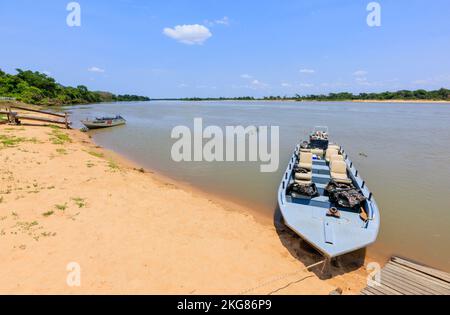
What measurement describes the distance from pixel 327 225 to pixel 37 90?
8598 cm

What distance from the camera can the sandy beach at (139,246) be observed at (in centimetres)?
528

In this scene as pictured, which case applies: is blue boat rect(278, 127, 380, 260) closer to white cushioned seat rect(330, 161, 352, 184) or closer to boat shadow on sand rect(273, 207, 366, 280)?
white cushioned seat rect(330, 161, 352, 184)

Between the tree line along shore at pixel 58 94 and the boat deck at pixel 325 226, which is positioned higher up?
the tree line along shore at pixel 58 94

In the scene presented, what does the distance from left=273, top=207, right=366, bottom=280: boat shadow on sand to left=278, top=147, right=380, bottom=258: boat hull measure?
2.18 ft

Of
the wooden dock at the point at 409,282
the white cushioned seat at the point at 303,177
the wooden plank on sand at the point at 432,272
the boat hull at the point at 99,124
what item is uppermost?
the boat hull at the point at 99,124

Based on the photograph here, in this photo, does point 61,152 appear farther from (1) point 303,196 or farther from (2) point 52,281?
(1) point 303,196

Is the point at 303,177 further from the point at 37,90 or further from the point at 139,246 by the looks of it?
the point at 37,90

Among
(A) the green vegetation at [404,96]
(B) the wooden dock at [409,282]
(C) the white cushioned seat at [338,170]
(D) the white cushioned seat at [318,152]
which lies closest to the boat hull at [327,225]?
(B) the wooden dock at [409,282]

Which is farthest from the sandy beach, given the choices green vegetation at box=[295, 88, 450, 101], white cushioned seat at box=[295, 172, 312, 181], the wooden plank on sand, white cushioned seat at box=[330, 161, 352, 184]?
green vegetation at box=[295, 88, 450, 101]

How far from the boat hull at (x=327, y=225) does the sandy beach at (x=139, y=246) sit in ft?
2.71

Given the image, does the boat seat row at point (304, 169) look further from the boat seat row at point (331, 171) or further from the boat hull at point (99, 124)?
the boat hull at point (99, 124)

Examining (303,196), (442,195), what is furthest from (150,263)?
(442,195)

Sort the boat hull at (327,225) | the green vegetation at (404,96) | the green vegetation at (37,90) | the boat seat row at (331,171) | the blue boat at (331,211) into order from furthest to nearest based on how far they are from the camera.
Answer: the green vegetation at (404,96) < the green vegetation at (37,90) < the boat seat row at (331,171) < the blue boat at (331,211) < the boat hull at (327,225)
